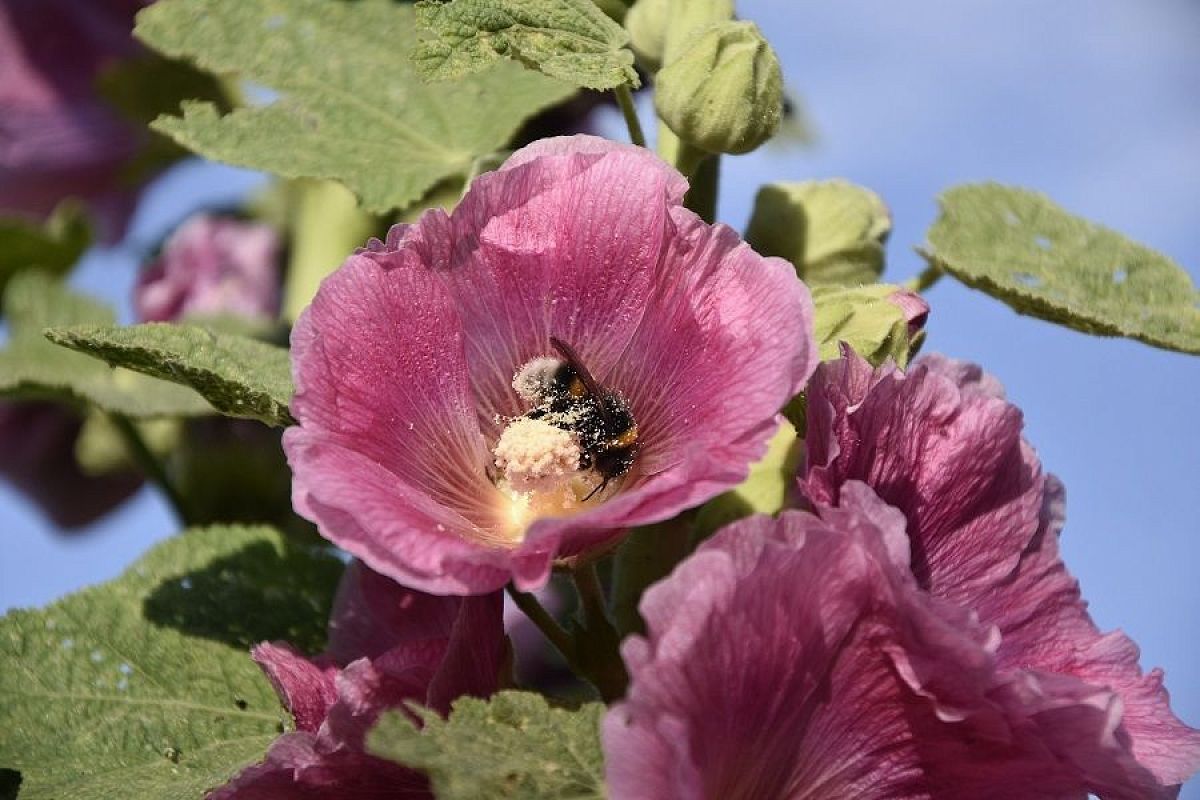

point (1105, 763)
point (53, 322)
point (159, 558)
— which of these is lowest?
point (53, 322)

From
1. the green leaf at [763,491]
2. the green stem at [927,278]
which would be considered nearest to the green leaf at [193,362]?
the green leaf at [763,491]

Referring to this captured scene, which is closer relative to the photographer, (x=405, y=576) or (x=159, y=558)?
(x=405, y=576)

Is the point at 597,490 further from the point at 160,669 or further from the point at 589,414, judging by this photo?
the point at 160,669

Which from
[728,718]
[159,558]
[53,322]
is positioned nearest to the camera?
[728,718]

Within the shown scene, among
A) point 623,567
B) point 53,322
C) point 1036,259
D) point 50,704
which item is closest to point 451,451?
point 623,567

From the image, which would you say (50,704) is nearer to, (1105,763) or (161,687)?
(161,687)

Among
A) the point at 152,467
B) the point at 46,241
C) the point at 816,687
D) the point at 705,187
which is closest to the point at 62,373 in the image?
the point at 152,467

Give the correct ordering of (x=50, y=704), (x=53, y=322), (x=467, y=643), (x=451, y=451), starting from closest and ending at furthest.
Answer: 1. (x=467, y=643)
2. (x=451, y=451)
3. (x=50, y=704)
4. (x=53, y=322)

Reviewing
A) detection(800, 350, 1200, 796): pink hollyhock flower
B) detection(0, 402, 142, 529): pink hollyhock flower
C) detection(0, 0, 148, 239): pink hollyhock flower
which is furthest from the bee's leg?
detection(0, 402, 142, 529): pink hollyhock flower
